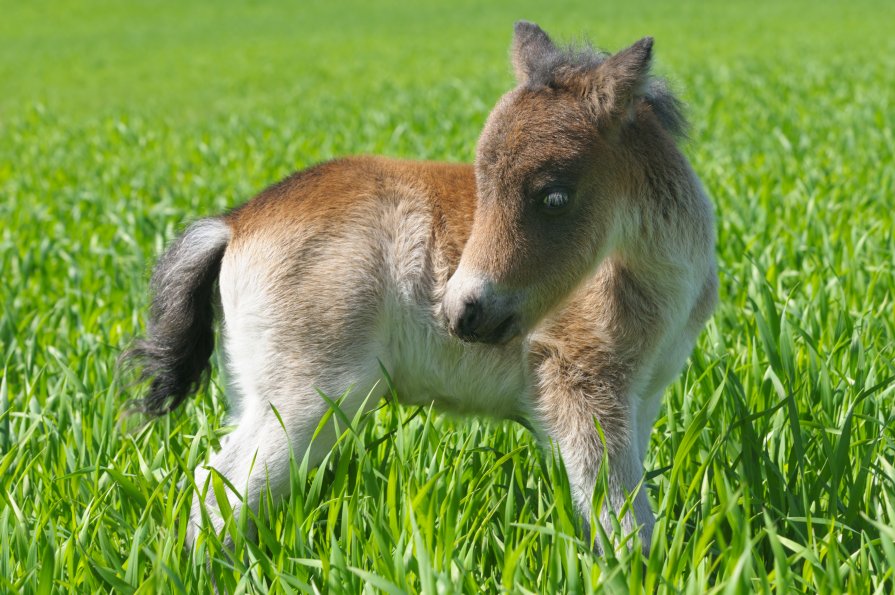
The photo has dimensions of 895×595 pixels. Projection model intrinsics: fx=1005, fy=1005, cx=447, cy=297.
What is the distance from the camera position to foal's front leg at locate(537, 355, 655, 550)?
301 cm

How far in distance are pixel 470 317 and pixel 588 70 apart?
0.89 meters

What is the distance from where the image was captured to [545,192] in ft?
9.76

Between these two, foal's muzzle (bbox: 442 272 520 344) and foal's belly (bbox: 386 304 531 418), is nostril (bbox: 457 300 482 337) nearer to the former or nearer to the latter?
foal's muzzle (bbox: 442 272 520 344)

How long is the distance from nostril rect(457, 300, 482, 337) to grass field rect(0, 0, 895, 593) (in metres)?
0.43

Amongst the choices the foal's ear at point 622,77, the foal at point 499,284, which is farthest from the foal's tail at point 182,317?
the foal's ear at point 622,77

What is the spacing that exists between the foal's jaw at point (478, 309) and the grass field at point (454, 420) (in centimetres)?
41

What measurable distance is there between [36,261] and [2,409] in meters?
2.89

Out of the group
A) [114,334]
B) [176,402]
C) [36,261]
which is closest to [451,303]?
[176,402]

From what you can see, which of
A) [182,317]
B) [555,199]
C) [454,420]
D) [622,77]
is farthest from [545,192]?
[182,317]

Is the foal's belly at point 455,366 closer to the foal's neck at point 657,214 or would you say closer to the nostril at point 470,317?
the nostril at point 470,317

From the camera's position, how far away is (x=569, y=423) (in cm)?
309

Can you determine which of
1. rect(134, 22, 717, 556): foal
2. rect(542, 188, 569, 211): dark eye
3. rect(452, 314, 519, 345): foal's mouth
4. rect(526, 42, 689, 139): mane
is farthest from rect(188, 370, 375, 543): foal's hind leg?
rect(526, 42, 689, 139): mane

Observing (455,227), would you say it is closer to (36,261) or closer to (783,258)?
(783,258)

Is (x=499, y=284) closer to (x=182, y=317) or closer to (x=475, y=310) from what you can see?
(x=475, y=310)
